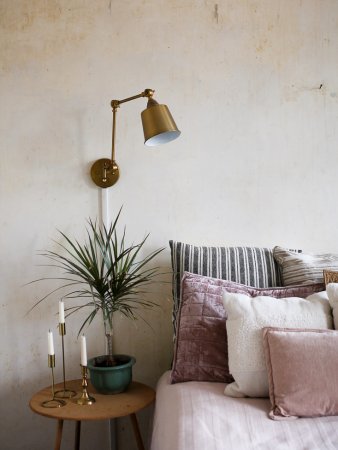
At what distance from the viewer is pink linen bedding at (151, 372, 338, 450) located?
1.42 meters

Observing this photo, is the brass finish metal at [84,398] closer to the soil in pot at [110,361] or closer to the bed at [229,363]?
the soil in pot at [110,361]

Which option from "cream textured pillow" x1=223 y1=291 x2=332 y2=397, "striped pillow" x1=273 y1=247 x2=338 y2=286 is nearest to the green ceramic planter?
"cream textured pillow" x1=223 y1=291 x2=332 y2=397

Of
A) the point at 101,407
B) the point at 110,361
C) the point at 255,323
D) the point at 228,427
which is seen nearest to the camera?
the point at 228,427

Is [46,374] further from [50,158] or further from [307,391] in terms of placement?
[307,391]

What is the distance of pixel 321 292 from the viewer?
6.30 feet

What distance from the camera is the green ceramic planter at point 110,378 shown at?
2.02 m

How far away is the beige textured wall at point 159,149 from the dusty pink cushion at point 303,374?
0.85m

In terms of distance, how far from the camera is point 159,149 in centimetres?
242

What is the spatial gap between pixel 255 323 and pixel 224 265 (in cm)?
45

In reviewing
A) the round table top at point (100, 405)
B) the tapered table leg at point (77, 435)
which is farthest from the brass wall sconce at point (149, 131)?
the tapered table leg at point (77, 435)

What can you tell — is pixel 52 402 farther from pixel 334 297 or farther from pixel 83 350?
pixel 334 297

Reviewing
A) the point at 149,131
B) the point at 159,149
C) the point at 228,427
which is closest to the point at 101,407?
the point at 228,427

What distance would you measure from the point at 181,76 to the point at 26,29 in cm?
78

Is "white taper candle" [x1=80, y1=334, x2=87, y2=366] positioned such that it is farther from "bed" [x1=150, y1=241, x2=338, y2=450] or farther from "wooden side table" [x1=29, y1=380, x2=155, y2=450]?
"bed" [x1=150, y1=241, x2=338, y2=450]
